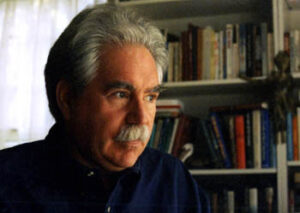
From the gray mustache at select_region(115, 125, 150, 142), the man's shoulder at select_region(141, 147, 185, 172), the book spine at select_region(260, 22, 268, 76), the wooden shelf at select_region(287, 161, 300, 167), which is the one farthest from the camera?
the book spine at select_region(260, 22, 268, 76)

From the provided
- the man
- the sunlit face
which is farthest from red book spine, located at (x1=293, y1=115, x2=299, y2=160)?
the sunlit face

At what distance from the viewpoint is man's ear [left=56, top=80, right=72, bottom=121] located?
0.87 m

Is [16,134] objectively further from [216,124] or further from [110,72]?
[110,72]

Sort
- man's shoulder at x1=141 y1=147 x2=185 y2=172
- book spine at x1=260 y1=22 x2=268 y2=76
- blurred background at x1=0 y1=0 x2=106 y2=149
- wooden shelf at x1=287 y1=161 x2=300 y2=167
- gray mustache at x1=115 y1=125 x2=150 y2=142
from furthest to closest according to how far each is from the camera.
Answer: blurred background at x1=0 y1=0 x2=106 y2=149 < book spine at x1=260 y1=22 x2=268 y2=76 < wooden shelf at x1=287 y1=161 x2=300 y2=167 < man's shoulder at x1=141 y1=147 x2=185 y2=172 < gray mustache at x1=115 y1=125 x2=150 y2=142

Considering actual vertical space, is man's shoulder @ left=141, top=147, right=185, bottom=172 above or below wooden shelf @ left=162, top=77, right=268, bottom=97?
below

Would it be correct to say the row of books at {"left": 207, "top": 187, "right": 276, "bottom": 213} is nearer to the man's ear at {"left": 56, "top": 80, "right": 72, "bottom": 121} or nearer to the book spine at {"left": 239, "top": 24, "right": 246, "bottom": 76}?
the book spine at {"left": 239, "top": 24, "right": 246, "bottom": 76}

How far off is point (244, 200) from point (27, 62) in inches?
40.8

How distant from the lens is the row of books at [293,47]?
166cm

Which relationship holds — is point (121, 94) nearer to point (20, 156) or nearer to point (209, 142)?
point (20, 156)

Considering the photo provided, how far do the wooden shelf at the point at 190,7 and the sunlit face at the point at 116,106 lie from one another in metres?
1.07

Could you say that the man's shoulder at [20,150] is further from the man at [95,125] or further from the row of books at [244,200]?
the row of books at [244,200]

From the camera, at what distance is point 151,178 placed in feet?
3.15

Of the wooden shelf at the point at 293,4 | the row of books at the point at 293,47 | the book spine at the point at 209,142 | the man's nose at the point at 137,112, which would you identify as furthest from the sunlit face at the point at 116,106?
the wooden shelf at the point at 293,4

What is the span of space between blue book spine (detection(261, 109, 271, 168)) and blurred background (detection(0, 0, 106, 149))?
870 millimetres
